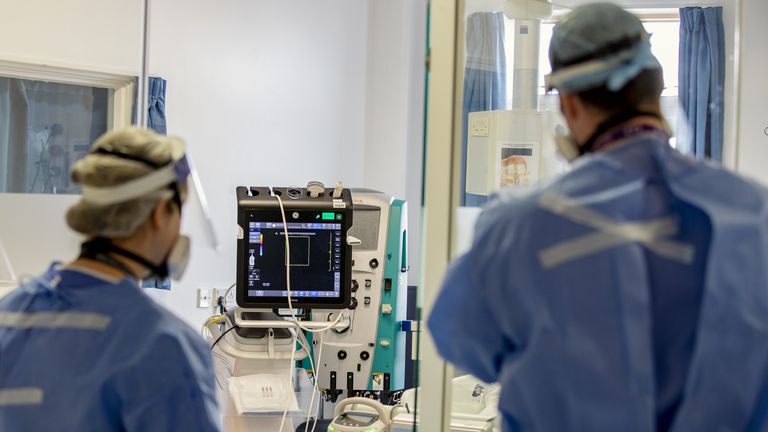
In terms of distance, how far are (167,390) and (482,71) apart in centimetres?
107

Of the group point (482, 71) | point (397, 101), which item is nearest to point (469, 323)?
point (482, 71)

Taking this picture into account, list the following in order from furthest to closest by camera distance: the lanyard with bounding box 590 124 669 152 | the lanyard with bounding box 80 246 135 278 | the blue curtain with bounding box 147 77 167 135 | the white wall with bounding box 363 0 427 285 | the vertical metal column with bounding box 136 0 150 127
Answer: the white wall with bounding box 363 0 427 285, the blue curtain with bounding box 147 77 167 135, the vertical metal column with bounding box 136 0 150 127, the lanyard with bounding box 80 246 135 278, the lanyard with bounding box 590 124 669 152

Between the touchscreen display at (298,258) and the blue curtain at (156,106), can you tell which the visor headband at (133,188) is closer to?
the touchscreen display at (298,258)

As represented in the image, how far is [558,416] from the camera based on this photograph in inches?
49.7

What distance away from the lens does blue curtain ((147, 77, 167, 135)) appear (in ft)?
15.8

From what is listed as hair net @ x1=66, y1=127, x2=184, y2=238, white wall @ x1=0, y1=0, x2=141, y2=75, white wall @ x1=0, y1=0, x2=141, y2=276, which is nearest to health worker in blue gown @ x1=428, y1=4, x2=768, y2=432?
hair net @ x1=66, y1=127, x2=184, y2=238

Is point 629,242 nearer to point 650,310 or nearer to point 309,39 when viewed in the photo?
point 650,310

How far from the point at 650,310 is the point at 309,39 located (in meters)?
4.71

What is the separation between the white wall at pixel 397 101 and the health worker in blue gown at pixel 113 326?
404cm

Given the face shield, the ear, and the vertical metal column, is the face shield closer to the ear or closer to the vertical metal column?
the ear

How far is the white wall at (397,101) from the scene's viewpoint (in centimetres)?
565

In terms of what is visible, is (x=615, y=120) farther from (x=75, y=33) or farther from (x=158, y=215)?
(x=75, y=33)

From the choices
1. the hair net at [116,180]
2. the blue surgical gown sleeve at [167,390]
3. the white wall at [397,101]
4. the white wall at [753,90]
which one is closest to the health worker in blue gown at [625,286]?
the blue surgical gown sleeve at [167,390]

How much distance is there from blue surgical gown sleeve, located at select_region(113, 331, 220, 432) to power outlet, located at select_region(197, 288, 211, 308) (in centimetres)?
368
